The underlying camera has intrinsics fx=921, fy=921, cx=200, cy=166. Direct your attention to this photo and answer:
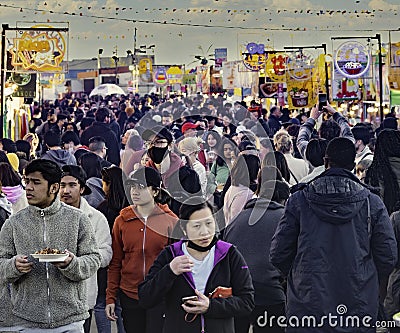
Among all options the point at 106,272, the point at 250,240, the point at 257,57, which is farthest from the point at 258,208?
the point at 257,57

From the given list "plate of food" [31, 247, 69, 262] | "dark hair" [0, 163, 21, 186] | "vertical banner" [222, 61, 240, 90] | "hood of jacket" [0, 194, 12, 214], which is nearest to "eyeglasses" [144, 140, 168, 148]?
"dark hair" [0, 163, 21, 186]

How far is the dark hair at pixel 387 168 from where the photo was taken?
7516 millimetres

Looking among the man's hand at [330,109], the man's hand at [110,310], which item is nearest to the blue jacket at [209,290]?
the man's hand at [110,310]

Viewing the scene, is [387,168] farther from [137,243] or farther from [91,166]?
[91,166]

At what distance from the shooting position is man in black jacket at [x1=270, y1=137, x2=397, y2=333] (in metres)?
5.73

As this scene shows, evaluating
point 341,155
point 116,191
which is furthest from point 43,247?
point 341,155

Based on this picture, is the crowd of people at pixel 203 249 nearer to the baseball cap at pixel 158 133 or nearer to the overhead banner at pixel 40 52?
the baseball cap at pixel 158 133

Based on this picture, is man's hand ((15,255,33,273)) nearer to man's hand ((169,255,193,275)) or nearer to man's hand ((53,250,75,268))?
man's hand ((53,250,75,268))

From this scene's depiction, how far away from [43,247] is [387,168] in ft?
10.6

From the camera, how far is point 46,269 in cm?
555

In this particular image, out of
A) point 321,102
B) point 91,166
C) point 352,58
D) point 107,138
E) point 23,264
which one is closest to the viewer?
point 23,264

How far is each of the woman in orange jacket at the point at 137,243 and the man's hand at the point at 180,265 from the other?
A: 4.11ft

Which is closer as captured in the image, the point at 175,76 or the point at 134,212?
the point at 134,212

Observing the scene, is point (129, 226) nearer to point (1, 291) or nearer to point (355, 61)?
point (1, 291)
